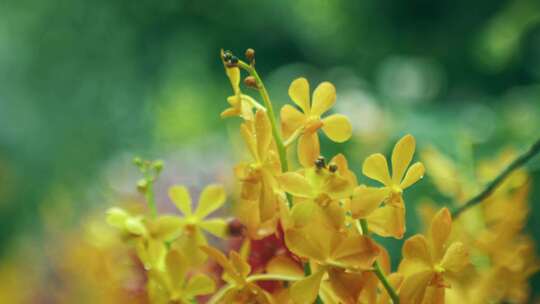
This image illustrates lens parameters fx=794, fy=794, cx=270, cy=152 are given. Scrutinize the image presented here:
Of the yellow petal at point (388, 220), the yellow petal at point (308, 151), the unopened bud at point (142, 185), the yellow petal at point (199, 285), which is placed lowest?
the yellow petal at point (199, 285)

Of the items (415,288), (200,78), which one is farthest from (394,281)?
(200,78)

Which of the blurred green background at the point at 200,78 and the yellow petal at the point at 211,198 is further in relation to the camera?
the blurred green background at the point at 200,78

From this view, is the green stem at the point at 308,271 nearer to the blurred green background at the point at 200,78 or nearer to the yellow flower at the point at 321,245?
the yellow flower at the point at 321,245

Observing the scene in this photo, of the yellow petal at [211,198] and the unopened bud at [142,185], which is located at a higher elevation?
the unopened bud at [142,185]

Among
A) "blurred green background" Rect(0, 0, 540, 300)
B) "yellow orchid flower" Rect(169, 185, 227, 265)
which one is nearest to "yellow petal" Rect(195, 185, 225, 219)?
"yellow orchid flower" Rect(169, 185, 227, 265)

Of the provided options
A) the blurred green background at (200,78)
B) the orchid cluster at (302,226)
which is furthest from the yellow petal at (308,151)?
the blurred green background at (200,78)

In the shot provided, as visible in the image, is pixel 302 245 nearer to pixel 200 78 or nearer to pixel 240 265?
pixel 240 265

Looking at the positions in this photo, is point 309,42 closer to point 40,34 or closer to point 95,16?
point 95,16
